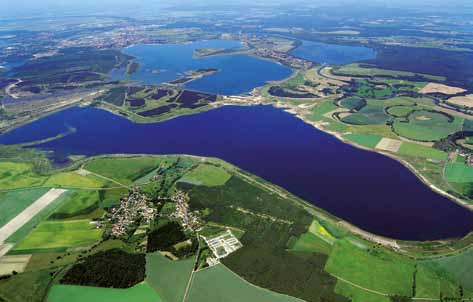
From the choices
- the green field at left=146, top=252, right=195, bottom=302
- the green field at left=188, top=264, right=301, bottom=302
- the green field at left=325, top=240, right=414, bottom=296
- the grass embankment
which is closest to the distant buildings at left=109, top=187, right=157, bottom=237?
the green field at left=146, top=252, right=195, bottom=302

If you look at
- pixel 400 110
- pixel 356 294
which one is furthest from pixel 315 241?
pixel 400 110

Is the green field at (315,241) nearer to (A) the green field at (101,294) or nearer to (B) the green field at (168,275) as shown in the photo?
(B) the green field at (168,275)

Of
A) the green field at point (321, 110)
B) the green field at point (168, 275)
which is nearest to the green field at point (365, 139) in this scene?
the green field at point (321, 110)

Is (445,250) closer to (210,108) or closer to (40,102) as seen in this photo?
(210,108)

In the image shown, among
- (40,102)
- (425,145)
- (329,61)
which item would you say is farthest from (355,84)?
(40,102)

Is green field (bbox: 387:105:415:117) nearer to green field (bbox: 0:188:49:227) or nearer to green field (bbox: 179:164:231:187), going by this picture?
green field (bbox: 179:164:231:187)

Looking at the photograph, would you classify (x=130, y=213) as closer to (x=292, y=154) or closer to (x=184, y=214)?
(x=184, y=214)
